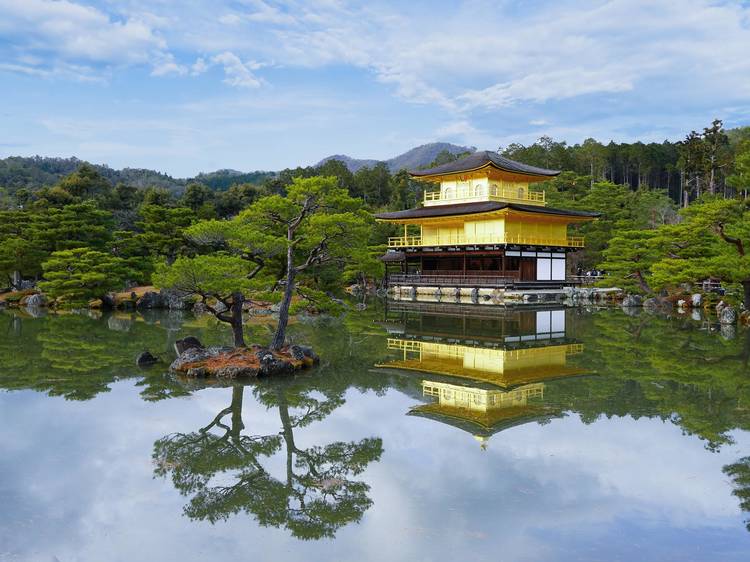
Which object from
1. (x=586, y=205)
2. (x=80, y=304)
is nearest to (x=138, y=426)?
(x=80, y=304)

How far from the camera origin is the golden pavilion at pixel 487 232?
33.0 metres

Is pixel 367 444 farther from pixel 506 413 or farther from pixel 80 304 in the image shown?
pixel 80 304

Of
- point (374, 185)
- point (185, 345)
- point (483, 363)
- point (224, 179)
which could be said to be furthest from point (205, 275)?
point (224, 179)

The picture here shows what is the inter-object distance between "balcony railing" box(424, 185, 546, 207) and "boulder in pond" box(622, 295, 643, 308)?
9.66 meters

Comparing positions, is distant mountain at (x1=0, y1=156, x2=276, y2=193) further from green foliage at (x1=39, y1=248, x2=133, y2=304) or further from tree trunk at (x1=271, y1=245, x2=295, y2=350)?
tree trunk at (x1=271, y1=245, x2=295, y2=350)

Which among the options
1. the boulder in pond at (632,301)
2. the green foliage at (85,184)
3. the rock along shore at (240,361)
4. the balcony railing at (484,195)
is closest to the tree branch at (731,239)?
the boulder in pond at (632,301)

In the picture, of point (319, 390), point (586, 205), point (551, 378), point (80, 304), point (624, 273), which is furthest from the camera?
point (586, 205)

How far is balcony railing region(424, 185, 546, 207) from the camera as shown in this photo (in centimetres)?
3650

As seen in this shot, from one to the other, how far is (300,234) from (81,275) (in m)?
15.2

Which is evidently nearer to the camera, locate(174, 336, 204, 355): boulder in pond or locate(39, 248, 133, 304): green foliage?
locate(174, 336, 204, 355): boulder in pond

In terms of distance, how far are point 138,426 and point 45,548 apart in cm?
364

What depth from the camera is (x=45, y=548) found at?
507cm

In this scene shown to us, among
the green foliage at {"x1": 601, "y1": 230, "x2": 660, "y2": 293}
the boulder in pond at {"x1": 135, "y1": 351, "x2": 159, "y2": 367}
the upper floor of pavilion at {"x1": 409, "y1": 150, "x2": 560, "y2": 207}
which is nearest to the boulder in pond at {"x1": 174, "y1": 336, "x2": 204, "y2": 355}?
the boulder in pond at {"x1": 135, "y1": 351, "x2": 159, "y2": 367}

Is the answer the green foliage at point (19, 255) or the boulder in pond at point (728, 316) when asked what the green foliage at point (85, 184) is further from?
the boulder in pond at point (728, 316)
